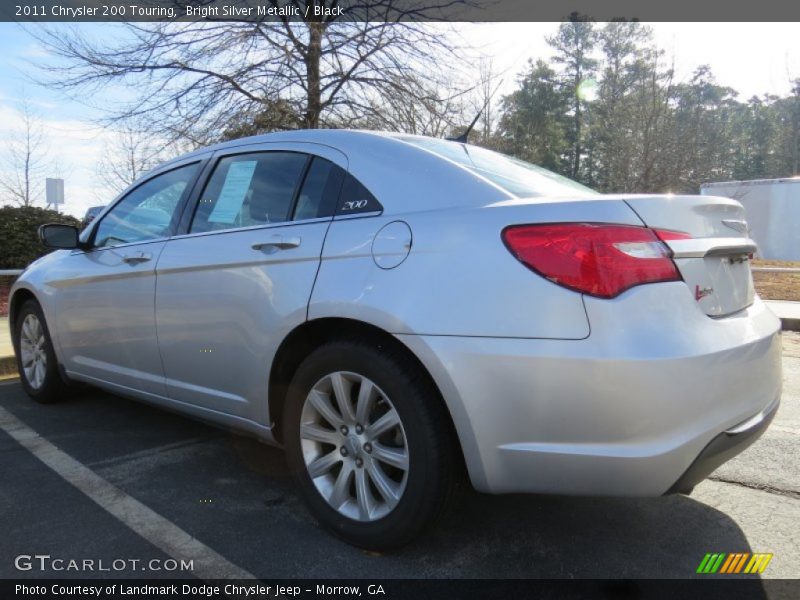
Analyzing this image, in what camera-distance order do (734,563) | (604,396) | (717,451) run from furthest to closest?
(734,563)
(717,451)
(604,396)

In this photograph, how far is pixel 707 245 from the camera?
218cm

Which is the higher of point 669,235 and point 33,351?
point 669,235

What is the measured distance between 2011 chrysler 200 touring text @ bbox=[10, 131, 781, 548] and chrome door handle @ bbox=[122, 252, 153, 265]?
0.19 meters

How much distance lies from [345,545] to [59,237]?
2.91 meters

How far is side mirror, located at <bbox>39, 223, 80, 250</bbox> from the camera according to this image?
159 inches

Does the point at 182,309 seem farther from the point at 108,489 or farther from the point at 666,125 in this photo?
the point at 666,125

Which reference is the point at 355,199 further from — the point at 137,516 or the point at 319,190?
the point at 137,516

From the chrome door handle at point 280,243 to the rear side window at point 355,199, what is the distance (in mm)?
223

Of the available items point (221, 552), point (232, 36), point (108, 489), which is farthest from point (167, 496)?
point (232, 36)

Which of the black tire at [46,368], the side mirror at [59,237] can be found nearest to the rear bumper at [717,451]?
the side mirror at [59,237]

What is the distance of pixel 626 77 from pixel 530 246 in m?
25.9

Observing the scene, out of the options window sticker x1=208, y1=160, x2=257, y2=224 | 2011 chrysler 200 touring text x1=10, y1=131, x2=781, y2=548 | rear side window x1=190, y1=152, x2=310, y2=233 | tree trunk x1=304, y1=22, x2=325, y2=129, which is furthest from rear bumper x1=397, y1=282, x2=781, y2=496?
tree trunk x1=304, y1=22, x2=325, y2=129

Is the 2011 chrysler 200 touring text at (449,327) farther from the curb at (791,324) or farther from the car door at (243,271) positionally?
the curb at (791,324)

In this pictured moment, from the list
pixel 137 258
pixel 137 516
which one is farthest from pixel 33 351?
pixel 137 516
